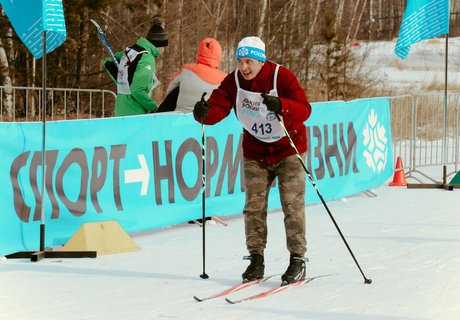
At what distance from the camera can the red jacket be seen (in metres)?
8.02

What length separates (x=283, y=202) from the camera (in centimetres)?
830

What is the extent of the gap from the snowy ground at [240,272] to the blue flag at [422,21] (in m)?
3.91

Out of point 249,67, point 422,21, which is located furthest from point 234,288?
point 422,21

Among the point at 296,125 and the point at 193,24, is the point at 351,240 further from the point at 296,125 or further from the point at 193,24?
the point at 193,24

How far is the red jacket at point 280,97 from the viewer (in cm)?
802

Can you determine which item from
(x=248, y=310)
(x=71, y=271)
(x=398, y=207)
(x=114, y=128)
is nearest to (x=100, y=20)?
(x=398, y=207)

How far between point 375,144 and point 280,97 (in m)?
7.47

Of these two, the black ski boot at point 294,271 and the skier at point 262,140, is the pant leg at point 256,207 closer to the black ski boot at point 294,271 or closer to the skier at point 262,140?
the skier at point 262,140

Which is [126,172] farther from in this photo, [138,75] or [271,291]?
[271,291]

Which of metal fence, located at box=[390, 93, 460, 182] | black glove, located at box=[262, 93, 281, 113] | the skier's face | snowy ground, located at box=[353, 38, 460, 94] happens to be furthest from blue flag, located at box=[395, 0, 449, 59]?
snowy ground, located at box=[353, 38, 460, 94]

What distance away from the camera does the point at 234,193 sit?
12516 millimetres

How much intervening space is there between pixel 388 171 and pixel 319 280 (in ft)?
24.3

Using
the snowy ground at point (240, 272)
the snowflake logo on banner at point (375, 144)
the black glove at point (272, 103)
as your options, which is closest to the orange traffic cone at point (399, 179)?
the snowflake logo on banner at point (375, 144)

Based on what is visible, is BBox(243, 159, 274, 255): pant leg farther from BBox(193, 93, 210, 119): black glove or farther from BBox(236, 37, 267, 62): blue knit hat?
BBox(236, 37, 267, 62): blue knit hat
